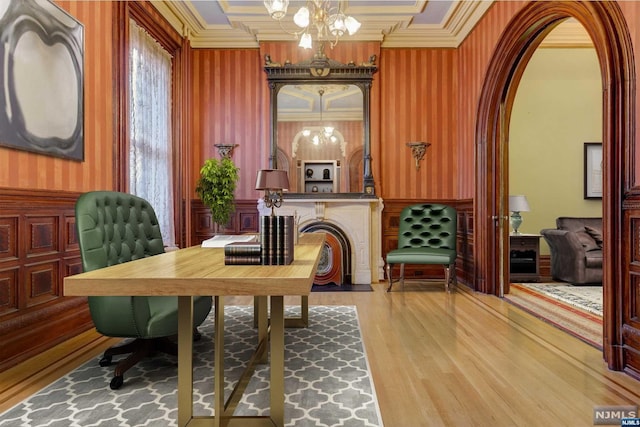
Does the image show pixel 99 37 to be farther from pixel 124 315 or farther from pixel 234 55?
pixel 124 315

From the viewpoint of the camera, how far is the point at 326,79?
5211mm

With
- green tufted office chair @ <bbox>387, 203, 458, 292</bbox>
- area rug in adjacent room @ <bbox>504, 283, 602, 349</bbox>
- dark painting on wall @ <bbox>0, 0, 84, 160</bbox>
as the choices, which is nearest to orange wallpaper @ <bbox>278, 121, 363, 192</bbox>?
green tufted office chair @ <bbox>387, 203, 458, 292</bbox>

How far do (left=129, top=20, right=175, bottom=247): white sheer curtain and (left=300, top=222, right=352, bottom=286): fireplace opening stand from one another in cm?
175

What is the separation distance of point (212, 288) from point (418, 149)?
452 cm

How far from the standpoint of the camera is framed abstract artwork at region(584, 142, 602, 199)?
5.70 m

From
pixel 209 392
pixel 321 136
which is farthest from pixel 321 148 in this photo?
pixel 209 392

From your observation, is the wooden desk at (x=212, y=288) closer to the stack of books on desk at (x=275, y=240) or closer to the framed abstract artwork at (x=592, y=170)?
the stack of books on desk at (x=275, y=240)

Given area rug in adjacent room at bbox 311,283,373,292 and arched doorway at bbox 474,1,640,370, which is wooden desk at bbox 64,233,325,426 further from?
area rug in adjacent room at bbox 311,283,373,292

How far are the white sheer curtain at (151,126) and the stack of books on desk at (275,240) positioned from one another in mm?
2884

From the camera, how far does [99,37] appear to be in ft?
10.9

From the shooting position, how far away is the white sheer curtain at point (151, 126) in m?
3.98

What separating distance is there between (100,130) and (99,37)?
79 centimetres

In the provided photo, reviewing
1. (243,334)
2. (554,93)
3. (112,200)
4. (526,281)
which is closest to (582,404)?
(243,334)

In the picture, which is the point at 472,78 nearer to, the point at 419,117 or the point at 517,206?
the point at 419,117
